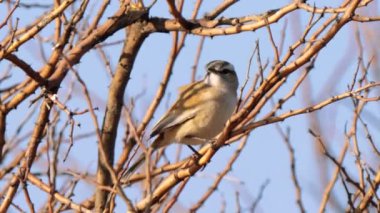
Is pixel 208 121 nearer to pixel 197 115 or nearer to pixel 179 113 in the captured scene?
pixel 197 115

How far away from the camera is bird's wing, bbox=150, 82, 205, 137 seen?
520cm

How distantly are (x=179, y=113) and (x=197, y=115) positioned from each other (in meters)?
0.16

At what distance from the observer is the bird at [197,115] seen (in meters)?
5.14

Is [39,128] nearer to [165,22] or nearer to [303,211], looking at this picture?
[165,22]

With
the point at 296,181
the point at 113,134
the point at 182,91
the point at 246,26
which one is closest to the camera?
the point at 246,26

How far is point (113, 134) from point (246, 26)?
1336 mm

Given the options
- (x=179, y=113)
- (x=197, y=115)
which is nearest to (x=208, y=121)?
(x=197, y=115)

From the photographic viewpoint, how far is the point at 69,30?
419 centimetres

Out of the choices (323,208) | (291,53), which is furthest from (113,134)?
(291,53)

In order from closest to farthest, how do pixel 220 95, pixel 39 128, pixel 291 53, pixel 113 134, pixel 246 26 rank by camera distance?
pixel 291 53, pixel 246 26, pixel 39 128, pixel 113 134, pixel 220 95

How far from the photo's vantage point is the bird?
5.14 meters

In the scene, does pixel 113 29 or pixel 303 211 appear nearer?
pixel 303 211

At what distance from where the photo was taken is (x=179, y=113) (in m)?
5.31

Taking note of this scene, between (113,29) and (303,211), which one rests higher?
(113,29)
